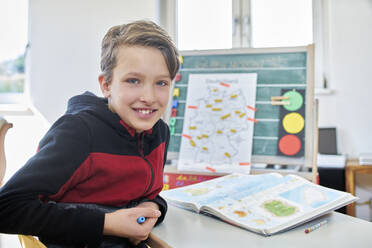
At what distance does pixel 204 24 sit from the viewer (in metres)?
2.96

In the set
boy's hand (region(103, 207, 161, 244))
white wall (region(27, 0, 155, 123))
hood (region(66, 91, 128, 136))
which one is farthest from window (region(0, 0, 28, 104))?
boy's hand (region(103, 207, 161, 244))

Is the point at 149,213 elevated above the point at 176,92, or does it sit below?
below

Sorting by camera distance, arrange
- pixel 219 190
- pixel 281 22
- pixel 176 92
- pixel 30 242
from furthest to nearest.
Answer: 1. pixel 281 22
2. pixel 176 92
3. pixel 219 190
4. pixel 30 242

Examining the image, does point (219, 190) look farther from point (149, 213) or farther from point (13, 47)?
point (13, 47)

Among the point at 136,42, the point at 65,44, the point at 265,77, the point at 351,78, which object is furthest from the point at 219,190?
the point at 65,44

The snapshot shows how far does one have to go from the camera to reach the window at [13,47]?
291cm

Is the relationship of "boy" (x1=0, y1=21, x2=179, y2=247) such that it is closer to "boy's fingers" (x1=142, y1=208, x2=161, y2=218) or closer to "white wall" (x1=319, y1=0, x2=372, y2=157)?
"boy's fingers" (x1=142, y1=208, x2=161, y2=218)

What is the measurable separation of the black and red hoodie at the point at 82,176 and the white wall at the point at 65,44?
2151 mm

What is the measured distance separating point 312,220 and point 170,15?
2.60m

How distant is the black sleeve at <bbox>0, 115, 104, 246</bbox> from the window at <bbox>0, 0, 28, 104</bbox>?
2.67m

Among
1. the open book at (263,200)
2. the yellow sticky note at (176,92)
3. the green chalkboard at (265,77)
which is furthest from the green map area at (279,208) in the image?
the yellow sticky note at (176,92)

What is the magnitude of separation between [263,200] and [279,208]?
2.1 inches

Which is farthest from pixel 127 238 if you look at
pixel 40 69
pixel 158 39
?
pixel 40 69

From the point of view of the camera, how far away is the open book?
0.68 meters
